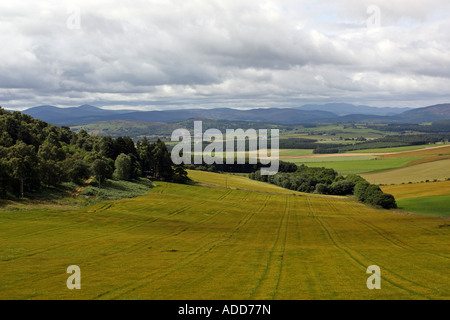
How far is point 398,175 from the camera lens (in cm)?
13488

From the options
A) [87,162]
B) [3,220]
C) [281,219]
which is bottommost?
[281,219]

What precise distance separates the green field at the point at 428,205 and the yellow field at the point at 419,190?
4692mm

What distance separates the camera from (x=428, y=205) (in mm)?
81312

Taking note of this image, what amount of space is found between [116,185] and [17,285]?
215 feet

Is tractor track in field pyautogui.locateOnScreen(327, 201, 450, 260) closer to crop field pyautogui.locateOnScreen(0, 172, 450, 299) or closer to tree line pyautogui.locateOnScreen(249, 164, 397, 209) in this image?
crop field pyautogui.locateOnScreen(0, 172, 450, 299)

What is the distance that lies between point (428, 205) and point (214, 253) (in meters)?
66.5

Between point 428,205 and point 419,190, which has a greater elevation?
point 419,190

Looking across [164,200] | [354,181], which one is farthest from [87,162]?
[354,181]

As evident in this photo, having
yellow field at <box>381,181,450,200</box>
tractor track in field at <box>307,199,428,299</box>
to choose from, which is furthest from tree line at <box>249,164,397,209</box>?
tractor track in field at <box>307,199,428,299</box>

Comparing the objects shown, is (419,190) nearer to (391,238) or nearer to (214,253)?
(391,238)

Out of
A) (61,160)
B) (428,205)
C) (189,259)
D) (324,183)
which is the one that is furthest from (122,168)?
(428,205)

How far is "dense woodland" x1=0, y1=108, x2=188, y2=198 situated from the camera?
61.4m
